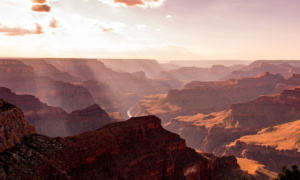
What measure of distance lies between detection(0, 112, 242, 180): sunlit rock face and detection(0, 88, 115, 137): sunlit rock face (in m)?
74.6

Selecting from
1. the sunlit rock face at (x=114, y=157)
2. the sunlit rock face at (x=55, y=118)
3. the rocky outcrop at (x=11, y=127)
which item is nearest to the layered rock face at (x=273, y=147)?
the sunlit rock face at (x=114, y=157)

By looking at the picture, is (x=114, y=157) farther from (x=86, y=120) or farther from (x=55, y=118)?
(x=55, y=118)

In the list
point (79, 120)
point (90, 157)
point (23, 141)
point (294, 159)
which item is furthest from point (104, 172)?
point (294, 159)

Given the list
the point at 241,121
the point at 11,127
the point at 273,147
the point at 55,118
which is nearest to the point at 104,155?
the point at 11,127

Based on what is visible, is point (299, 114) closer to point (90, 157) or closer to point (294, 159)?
point (294, 159)

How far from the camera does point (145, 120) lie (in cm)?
6494

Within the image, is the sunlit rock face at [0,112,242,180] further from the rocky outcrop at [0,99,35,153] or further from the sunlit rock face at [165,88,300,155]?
the sunlit rock face at [165,88,300,155]

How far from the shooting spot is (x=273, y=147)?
122 m

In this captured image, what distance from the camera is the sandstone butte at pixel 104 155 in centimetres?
3647

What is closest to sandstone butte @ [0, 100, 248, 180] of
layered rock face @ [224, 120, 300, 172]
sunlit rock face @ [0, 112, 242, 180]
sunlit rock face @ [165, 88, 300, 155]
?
sunlit rock face @ [0, 112, 242, 180]

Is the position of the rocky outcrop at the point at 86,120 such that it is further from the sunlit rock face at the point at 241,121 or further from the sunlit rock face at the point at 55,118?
the sunlit rock face at the point at 241,121

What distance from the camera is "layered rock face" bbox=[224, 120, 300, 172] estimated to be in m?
116

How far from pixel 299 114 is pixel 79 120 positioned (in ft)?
484

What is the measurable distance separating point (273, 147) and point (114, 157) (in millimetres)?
102821
